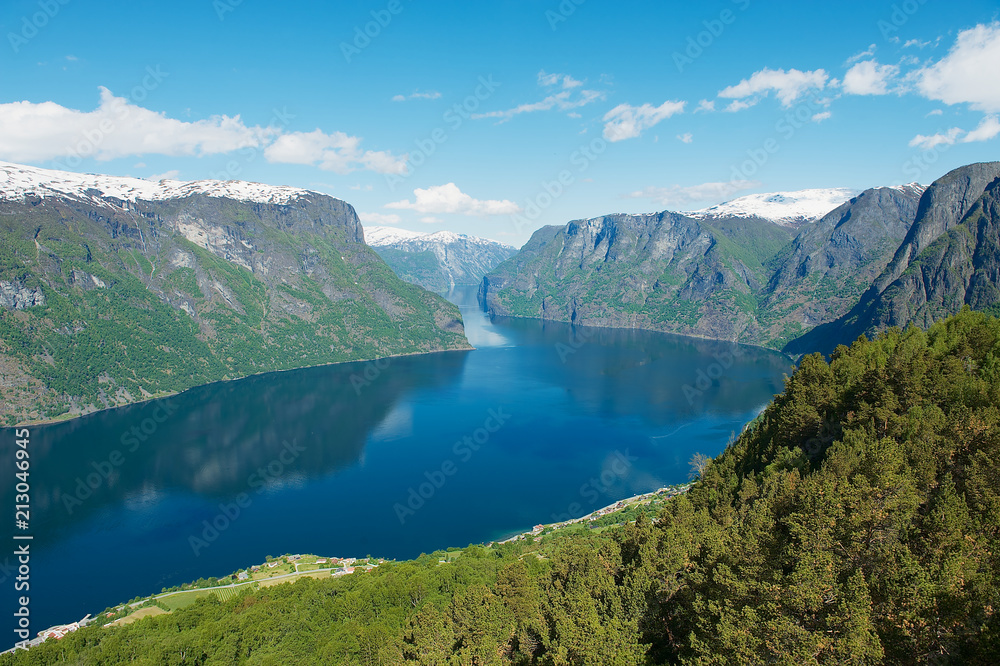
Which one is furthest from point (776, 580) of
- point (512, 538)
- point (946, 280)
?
point (946, 280)

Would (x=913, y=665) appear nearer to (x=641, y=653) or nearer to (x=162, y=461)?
(x=641, y=653)

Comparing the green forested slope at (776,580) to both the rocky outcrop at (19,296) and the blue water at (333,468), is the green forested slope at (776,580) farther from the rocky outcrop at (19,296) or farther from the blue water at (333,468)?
the rocky outcrop at (19,296)

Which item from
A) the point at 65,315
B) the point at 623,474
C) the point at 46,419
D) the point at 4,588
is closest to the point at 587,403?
the point at 623,474

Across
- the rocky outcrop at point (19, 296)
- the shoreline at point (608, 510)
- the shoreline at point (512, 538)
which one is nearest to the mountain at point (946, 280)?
the shoreline at point (608, 510)

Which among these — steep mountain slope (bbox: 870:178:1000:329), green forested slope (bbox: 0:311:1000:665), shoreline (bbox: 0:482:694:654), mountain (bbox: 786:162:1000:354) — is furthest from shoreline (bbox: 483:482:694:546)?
Answer: mountain (bbox: 786:162:1000:354)

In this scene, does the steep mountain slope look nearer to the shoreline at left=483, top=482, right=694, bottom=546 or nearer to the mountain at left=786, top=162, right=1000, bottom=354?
the mountain at left=786, top=162, right=1000, bottom=354

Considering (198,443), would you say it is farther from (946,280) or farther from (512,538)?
(946,280)
